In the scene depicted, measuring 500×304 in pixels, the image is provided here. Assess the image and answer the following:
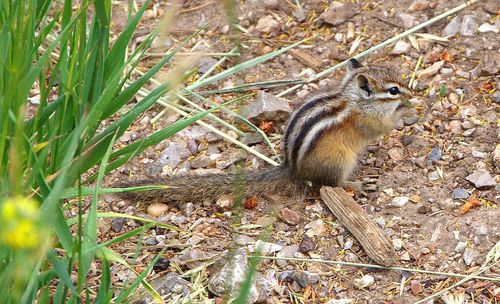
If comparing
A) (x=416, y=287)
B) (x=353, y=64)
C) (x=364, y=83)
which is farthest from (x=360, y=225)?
(x=353, y=64)

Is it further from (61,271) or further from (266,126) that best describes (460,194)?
(61,271)

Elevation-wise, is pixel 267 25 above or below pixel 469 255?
above

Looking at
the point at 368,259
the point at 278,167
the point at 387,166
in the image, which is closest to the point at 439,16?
the point at 387,166

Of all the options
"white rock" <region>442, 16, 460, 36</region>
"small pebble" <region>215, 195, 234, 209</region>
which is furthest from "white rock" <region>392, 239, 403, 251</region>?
"white rock" <region>442, 16, 460, 36</region>

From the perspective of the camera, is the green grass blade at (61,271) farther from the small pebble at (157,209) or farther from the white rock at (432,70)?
the white rock at (432,70)

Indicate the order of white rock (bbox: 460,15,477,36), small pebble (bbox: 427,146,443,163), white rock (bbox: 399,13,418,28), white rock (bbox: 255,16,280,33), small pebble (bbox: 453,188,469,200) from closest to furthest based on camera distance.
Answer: small pebble (bbox: 453,188,469,200) < small pebble (bbox: 427,146,443,163) < white rock (bbox: 460,15,477,36) < white rock (bbox: 399,13,418,28) < white rock (bbox: 255,16,280,33)

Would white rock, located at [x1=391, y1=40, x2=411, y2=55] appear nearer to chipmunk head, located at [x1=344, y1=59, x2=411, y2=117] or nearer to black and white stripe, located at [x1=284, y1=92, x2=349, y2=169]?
chipmunk head, located at [x1=344, y1=59, x2=411, y2=117]

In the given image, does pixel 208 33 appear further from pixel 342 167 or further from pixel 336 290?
pixel 336 290

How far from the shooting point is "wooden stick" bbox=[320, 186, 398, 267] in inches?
154

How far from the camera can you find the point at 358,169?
15.4 feet

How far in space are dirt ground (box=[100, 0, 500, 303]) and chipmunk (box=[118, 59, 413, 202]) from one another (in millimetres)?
92

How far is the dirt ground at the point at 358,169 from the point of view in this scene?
12.6 feet

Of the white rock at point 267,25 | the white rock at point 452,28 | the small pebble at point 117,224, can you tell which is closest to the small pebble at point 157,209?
the small pebble at point 117,224

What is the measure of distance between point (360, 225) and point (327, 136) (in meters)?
0.62
